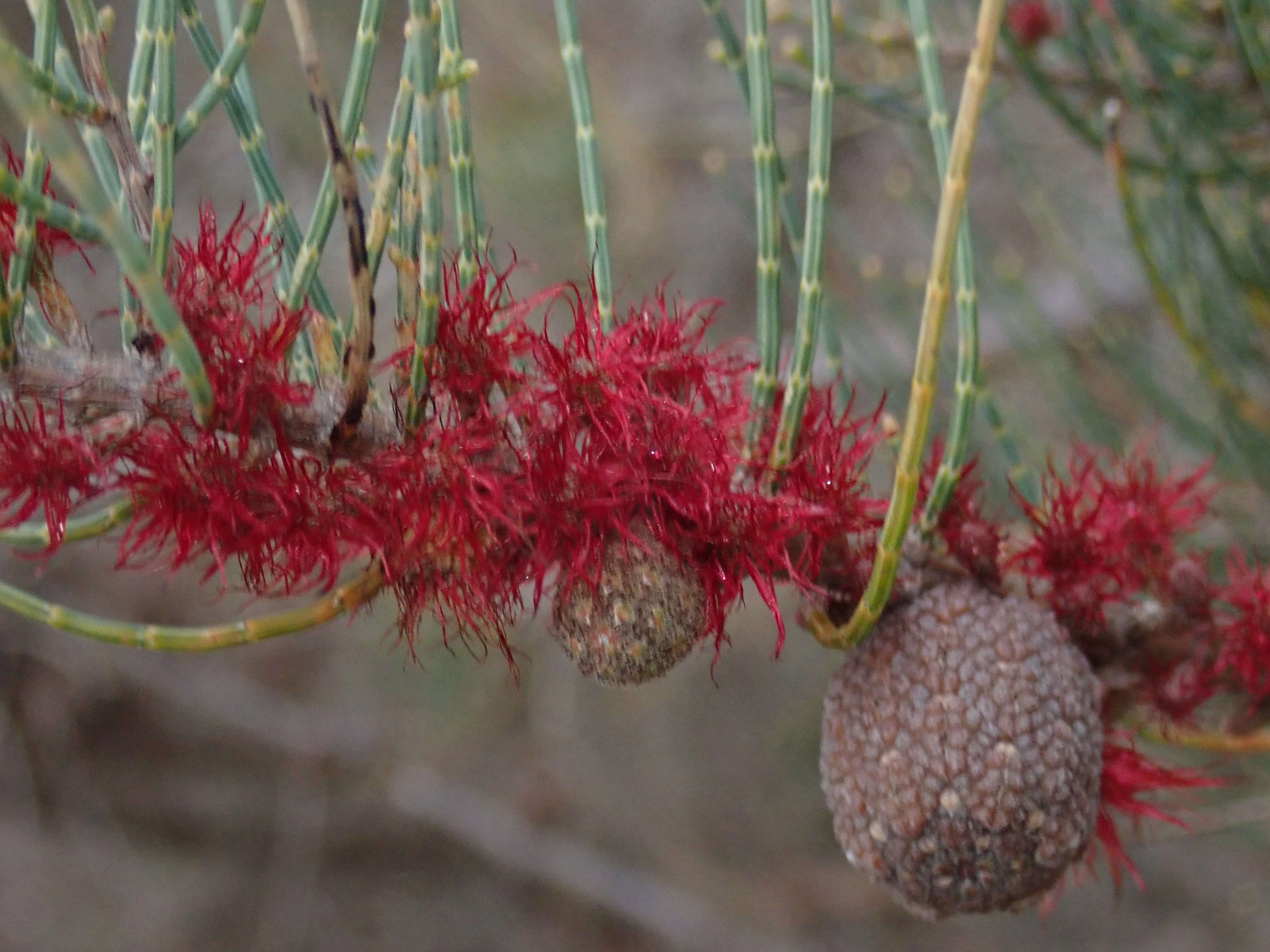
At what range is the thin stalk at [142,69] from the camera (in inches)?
11.8

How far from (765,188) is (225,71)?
15 cm

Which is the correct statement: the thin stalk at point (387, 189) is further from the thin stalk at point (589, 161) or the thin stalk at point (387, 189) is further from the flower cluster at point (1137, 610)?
the flower cluster at point (1137, 610)

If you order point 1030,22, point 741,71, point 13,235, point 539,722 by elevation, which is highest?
point 1030,22

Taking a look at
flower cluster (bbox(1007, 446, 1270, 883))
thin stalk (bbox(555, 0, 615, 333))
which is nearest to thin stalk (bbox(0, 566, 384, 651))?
thin stalk (bbox(555, 0, 615, 333))

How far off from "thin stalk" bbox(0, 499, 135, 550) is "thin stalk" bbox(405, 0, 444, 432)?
0.10m

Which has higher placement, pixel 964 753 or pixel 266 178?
pixel 266 178

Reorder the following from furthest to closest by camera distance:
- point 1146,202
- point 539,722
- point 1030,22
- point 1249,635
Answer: point 539,722 → point 1146,202 → point 1030,22 → point 1249,635

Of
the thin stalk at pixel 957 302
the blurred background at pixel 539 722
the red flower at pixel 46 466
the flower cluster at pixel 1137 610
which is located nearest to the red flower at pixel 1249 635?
the flower cluster at pixel 1137 610

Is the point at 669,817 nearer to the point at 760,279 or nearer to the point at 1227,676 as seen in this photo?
the point at 1227,676

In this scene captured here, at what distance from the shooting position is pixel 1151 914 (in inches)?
53.6

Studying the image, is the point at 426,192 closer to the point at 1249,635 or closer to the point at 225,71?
the point at 225,71

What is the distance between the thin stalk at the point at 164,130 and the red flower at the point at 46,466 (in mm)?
55

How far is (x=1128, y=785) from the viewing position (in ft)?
1.31

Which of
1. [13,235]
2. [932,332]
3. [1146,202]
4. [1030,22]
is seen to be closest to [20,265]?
[13,235]
